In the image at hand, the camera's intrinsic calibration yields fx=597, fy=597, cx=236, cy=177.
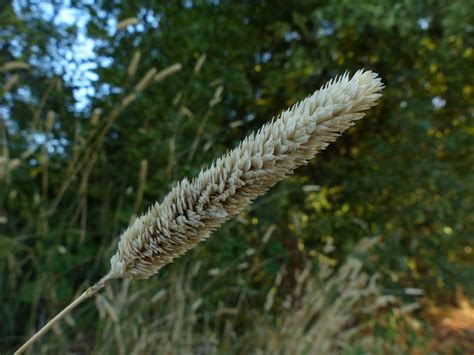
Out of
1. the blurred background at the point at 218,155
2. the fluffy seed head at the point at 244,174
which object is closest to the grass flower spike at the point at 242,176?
the fluffy seed head at the point at 244,174

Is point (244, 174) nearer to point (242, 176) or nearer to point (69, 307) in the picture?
point (242, 176)

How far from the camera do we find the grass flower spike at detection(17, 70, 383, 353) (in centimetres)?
70

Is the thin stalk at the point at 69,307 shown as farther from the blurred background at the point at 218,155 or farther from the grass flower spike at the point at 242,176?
the blurred background at the point at 218,155

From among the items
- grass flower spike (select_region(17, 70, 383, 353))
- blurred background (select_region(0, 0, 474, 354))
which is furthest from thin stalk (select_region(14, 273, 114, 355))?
blurred background (select_region(0, 0, 474, 354))

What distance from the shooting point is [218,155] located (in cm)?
369

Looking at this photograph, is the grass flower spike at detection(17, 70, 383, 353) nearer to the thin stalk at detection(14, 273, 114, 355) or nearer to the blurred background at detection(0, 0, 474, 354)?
the thin stalk at detection(14, 273, 114, 355)

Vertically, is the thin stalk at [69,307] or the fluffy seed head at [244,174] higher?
the fluffy seed head at [244,174]

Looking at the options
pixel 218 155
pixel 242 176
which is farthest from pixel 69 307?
pixel 218 155

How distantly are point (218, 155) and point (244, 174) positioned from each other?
2.95 m

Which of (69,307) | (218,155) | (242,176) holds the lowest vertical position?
(69,307)

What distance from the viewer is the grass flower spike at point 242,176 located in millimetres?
704

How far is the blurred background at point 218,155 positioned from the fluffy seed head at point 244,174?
5.17 feet

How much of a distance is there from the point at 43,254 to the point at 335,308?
67.9 inches

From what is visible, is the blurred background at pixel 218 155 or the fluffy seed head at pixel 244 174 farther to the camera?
the blurred background at pixel 218 155
